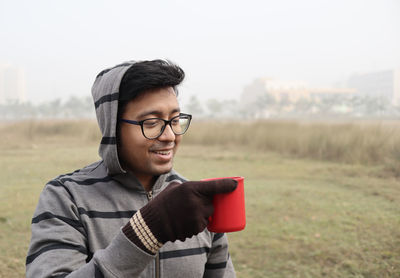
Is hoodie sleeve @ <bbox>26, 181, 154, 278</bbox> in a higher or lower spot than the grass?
higher

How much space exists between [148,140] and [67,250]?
0.40 metres

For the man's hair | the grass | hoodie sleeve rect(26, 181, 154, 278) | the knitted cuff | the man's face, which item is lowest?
the grass

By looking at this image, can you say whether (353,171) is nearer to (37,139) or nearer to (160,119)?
(160,119)

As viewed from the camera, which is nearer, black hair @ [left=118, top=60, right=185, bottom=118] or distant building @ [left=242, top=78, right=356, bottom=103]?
black hair @ [left=118, top=60, right=185, bottom=118]

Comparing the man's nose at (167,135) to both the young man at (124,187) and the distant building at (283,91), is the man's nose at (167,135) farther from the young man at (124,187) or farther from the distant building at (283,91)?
the distant building at (283,91)

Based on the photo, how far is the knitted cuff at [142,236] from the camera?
0.92 meters

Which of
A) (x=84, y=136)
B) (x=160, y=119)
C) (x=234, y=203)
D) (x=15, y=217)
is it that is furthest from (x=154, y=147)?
(x=84, y=136)

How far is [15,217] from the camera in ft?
16.7

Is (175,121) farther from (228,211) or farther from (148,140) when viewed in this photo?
(228,211)

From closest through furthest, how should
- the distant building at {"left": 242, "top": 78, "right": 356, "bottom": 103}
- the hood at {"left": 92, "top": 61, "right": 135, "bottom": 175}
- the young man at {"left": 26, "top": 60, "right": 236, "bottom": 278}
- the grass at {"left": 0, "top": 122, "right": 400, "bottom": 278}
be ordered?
the young man at {"left": 26, "top": 60, "right": 236, "bottom": 278} < the hood at {"left": 92, "top": 61, "right": 135, "bottom": 175} < the grass at {"left": 0, "top": 122, "right": 400, "bottom": 278} < the distant building at {"left": 242, "top": 78, "right": 356, "bottom": 103}

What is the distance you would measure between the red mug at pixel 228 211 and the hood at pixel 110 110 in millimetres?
376

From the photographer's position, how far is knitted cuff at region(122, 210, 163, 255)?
3.02ft

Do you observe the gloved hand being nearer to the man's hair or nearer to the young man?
the young man

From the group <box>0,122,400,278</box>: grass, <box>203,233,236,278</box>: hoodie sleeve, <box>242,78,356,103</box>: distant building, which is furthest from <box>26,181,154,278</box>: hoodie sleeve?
<box>242,78,356,103</box>: distant building
